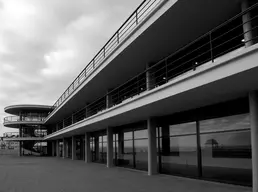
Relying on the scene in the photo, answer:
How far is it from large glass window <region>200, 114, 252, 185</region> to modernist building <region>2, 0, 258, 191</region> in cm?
4

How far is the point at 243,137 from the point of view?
1082cm

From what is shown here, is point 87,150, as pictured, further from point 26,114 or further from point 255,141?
point 26,114

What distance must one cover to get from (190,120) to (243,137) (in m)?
3.32

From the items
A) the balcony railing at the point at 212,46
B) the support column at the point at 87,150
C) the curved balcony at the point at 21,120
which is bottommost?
the support column at the point at 87,150

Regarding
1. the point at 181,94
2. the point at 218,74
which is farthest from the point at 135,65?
the point at 218,74

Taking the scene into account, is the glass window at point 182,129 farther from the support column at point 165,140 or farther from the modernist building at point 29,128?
the modernist building at point 29,128

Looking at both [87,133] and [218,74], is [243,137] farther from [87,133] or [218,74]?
[87,133]

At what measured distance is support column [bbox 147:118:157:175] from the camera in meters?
15.5

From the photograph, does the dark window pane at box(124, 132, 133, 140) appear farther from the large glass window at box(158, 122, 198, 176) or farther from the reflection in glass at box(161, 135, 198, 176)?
the reflection in glass at box(161, 135, 198, 176)

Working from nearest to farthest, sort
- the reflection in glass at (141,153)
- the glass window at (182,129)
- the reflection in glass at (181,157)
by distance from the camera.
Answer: the reflection in glass at (181,157)
the glass window at (182,129)
the reflection in glass at (141,153)

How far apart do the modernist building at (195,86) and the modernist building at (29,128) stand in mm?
35199

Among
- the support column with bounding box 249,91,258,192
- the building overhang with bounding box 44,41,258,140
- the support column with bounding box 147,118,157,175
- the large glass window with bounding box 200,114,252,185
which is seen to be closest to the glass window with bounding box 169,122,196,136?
the large glass window with bounding box 200,114,252,185

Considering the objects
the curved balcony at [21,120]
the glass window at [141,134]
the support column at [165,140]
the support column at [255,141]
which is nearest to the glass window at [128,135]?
the glass window at [141,134]

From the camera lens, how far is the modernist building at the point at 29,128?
50969 mm
